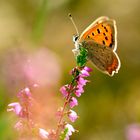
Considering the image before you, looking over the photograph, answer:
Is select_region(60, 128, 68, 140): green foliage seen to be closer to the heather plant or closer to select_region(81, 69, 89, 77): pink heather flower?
the heather plant

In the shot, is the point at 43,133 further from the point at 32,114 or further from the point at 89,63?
the point at 89,63

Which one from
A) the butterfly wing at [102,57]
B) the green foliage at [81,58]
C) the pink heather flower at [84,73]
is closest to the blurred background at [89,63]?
the butterfly wing at [102,57]

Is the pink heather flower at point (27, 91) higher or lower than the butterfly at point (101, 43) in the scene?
lower

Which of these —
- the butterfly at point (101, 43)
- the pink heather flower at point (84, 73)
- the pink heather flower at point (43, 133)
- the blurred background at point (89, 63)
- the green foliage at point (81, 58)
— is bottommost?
the pink heather flower at point (43, 133)

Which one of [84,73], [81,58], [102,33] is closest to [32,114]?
[84,73]

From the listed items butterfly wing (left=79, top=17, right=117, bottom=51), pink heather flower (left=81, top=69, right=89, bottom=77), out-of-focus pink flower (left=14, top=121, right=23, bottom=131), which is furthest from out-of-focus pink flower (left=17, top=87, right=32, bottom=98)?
butterfly wing (left=79, top=17, right=117, bottom=51)

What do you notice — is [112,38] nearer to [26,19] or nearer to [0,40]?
[0,40]

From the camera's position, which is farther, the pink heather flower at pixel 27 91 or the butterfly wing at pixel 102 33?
the butterfly wing at pixel 102 33

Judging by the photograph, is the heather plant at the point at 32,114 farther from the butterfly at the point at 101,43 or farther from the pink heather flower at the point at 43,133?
the butterfly at the point at 101,43
